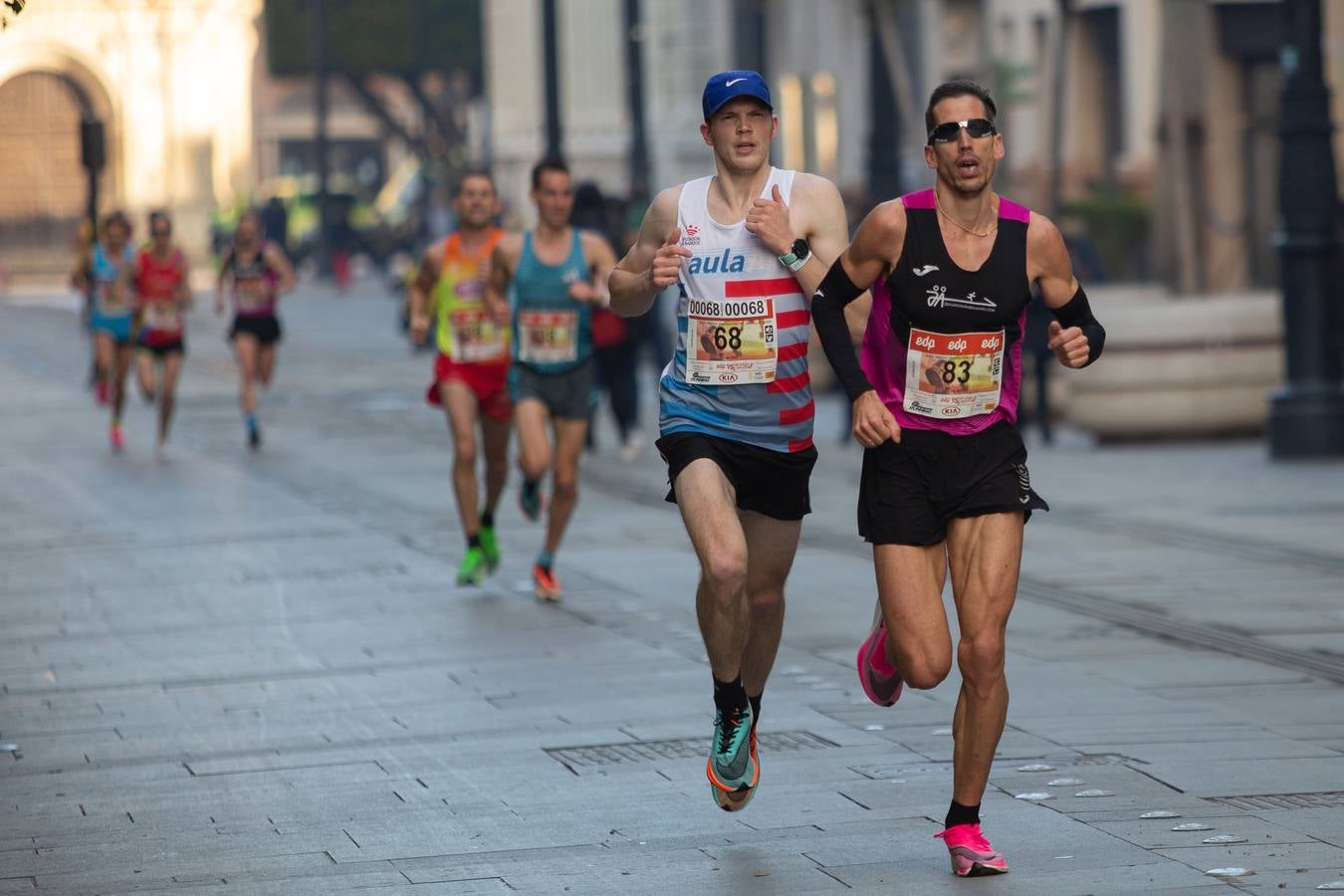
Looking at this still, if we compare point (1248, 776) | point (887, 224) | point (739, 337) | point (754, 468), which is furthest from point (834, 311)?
point (1248, 776)

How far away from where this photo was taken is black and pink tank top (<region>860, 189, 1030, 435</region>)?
6.48 metres

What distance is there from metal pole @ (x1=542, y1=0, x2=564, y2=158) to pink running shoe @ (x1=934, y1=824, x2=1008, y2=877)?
62.6ft

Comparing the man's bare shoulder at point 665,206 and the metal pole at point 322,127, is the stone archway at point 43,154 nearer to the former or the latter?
the metal pole at point 322,127

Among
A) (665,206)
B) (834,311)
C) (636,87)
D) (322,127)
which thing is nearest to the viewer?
(834,311)

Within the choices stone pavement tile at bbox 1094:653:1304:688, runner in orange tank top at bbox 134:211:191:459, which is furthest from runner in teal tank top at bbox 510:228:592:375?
runner in orange tank top at bbox 134:211:191:459

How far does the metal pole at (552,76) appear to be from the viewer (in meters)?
25.1

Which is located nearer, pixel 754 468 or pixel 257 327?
pixel 754 468

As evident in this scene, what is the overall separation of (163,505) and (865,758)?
912cm

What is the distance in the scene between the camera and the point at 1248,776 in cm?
738

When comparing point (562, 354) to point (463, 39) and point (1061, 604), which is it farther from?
point (463, 39)

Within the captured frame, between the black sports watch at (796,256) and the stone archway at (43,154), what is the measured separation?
6024cm

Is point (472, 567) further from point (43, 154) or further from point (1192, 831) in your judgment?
point (43, 154)

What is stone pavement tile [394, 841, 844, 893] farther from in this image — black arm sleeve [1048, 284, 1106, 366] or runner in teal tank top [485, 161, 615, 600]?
runner in teal tank top [485, 161, 615, 600]

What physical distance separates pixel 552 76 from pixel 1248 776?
1873cm
